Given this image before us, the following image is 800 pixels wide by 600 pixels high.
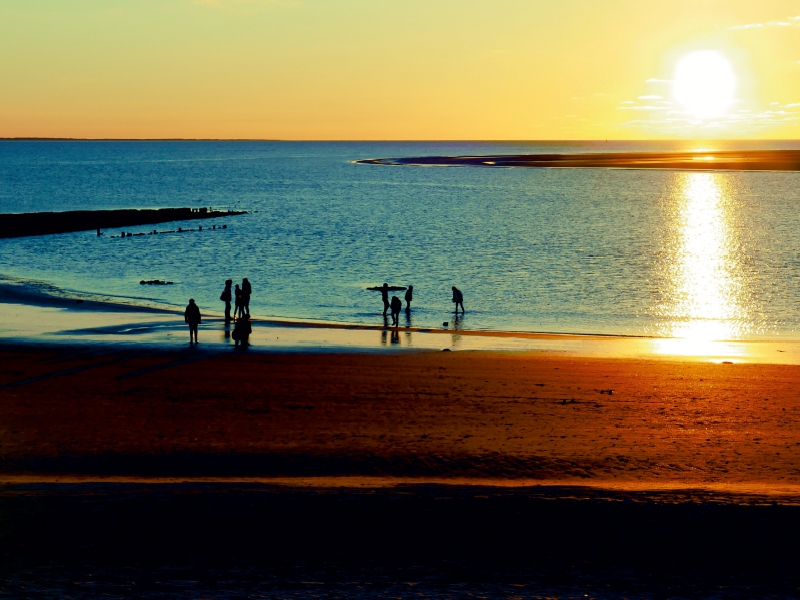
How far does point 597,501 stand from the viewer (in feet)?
42.2

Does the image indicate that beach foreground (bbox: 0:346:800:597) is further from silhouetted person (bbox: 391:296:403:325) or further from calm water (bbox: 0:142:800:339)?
calm water (bbox: 0:142:800:339)

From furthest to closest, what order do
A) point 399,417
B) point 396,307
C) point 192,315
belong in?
1. point 396,307
2. point 192,315
3. point 399,417

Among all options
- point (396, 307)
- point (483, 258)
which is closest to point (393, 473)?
point (396, 307)

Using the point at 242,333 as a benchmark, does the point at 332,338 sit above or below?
below

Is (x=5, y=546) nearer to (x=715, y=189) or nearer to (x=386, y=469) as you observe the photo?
(x=386, y=469)

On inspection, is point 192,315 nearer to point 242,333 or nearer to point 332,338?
point 242,333

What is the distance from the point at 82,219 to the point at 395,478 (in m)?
80.0

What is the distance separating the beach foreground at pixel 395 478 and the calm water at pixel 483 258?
14.6 meters

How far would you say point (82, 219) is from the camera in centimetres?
8675

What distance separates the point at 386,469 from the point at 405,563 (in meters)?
3.97

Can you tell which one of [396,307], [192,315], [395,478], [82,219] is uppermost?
[82,219]

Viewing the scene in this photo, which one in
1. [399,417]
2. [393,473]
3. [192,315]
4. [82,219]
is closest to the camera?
[393,473]

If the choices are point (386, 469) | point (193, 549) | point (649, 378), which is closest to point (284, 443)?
point (386, 469)

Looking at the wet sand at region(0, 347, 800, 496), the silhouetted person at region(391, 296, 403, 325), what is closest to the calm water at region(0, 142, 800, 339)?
the silhouetted person at region(391, 296, 403, 325)
